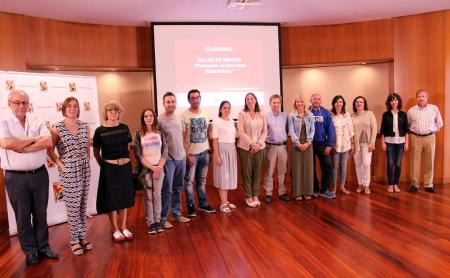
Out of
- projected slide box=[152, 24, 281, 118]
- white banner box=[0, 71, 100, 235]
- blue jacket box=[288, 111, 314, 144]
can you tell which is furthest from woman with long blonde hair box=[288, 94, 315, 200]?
white banner box=[0, 71, 100, 235]

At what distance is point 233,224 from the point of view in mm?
4254

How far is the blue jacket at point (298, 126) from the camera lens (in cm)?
511

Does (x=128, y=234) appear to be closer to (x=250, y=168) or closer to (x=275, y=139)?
(x=250, y=168)

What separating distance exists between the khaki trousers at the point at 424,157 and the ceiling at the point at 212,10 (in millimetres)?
2082

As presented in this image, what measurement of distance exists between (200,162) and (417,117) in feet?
11.6

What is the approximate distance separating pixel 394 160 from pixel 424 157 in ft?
1.84

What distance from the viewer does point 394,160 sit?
18.7 feet

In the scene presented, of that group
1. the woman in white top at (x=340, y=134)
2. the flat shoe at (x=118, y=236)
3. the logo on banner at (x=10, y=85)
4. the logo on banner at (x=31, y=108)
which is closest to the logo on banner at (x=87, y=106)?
the logo on banner at (x=31, y=108)

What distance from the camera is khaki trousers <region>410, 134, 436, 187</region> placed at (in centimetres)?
567

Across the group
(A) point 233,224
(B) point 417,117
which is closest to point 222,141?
(A) point 233,224

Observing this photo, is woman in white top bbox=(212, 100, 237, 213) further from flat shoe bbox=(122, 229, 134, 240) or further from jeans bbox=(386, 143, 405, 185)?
jeans bbox=(386, 143, 405, 185)

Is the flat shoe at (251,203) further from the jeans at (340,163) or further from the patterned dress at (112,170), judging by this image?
the patterned dress at (112,170)

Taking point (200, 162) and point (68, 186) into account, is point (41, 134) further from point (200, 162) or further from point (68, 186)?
point (200, 162)

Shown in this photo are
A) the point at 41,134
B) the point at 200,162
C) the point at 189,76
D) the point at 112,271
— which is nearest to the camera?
the point at 112,271
